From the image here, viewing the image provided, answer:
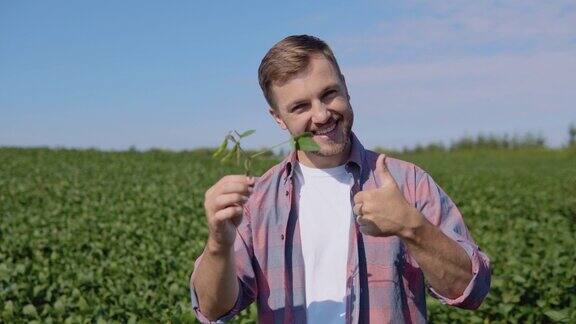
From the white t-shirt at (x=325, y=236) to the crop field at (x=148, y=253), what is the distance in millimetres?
699

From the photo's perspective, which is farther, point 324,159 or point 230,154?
point 324,159

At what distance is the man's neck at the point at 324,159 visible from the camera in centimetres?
232

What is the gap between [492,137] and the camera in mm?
54781

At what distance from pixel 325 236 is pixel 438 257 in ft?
1.31

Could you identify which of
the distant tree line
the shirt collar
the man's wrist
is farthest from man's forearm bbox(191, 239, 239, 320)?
the distant tree line

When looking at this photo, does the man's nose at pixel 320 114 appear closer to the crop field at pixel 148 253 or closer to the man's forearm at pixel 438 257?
the man's forearm at pixel 438 257

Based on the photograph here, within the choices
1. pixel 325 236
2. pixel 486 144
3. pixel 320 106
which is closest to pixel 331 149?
pixel 320 106

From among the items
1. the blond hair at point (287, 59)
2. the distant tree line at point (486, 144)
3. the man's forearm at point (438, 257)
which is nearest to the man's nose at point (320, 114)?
the blond hair at point (287, 59)

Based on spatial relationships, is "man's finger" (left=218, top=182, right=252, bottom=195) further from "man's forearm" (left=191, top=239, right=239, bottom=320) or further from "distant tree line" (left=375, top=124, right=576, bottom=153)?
"distant tree line" (left=375, top=124, right=576, bottom=153)

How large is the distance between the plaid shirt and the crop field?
557mm

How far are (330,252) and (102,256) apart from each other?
5241mm

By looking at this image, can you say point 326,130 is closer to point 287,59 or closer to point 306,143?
point 306,143

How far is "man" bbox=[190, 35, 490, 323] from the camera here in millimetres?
2176

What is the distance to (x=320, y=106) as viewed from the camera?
7.17 ft
